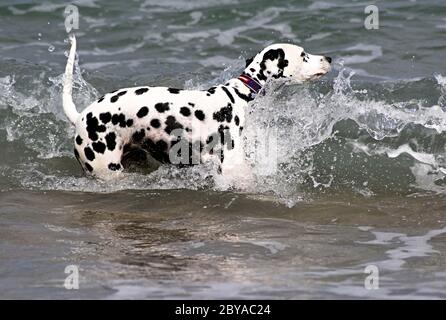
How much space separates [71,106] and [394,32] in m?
6.66

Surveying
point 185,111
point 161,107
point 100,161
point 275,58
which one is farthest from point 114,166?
point 275,58

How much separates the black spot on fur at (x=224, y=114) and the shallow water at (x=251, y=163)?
24cm

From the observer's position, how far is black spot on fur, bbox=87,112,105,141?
332 inches

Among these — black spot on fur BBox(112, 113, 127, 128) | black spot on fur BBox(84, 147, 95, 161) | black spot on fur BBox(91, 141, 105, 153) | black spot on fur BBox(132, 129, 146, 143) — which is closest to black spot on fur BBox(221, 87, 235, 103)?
black spot on fur BBox(132, 129, 146, 143)

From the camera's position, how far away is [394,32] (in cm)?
1398

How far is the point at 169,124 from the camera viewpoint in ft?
27.9

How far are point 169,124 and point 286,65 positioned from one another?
1.24 m

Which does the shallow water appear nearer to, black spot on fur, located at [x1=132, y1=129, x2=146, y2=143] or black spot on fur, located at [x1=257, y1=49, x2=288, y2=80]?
black spot on fur, located at [x1=257, y1=49, x2=288, y2=80]

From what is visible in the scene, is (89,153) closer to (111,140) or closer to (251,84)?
(111,140)

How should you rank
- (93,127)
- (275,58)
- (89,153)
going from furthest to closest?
(275,58) < (89,153) < (93,127)

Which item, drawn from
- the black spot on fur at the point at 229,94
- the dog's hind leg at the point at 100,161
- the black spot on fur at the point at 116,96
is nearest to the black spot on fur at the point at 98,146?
the dog's hind leg at the point at 100,161

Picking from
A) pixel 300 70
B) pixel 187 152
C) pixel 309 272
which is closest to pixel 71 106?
pixel 187 152

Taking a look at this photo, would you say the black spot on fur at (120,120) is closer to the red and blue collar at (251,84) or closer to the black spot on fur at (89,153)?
the black spot on fur at (89,153)

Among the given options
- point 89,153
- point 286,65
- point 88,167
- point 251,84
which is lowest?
point 88,167
